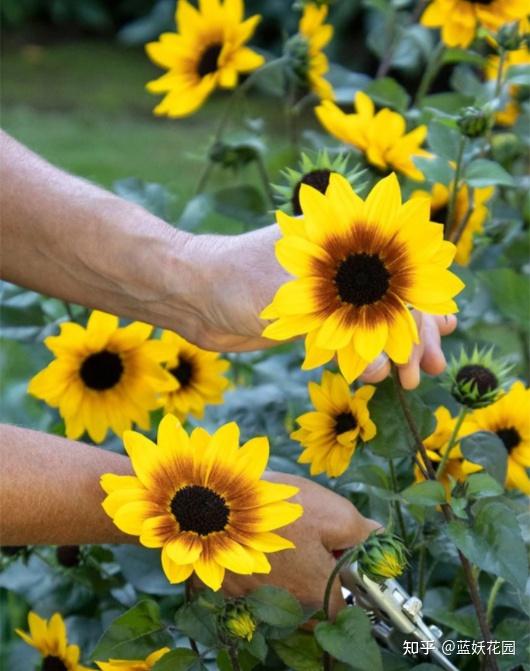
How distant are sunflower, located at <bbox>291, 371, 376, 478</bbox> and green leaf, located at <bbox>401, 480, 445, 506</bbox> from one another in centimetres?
10

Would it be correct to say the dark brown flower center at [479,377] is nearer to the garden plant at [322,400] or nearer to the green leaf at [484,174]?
the garden plant at [322,400]

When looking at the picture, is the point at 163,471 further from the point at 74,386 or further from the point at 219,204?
the point at 219,204

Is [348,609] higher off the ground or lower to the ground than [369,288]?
lower

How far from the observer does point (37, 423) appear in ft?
5.60

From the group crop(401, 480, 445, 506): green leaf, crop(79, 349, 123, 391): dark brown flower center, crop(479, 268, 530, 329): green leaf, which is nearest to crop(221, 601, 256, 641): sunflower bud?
crop(401, 480, 445, 506): green leaf

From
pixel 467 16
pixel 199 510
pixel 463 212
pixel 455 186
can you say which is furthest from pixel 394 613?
pixel 467 16

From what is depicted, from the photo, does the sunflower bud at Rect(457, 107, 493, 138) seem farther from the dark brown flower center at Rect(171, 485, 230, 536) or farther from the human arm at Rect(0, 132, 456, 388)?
the dark brown flower center at Rect(171, 485, 230, 536)

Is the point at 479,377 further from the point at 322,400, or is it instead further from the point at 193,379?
the point at 193,379

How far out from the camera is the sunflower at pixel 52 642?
3.39 ft

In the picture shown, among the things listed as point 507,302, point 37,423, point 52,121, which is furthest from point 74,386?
point 52,121

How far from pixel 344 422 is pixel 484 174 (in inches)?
12.2

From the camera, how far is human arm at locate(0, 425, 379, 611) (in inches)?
35.4

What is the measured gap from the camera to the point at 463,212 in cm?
129

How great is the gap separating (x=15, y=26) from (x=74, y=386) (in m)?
4.75
